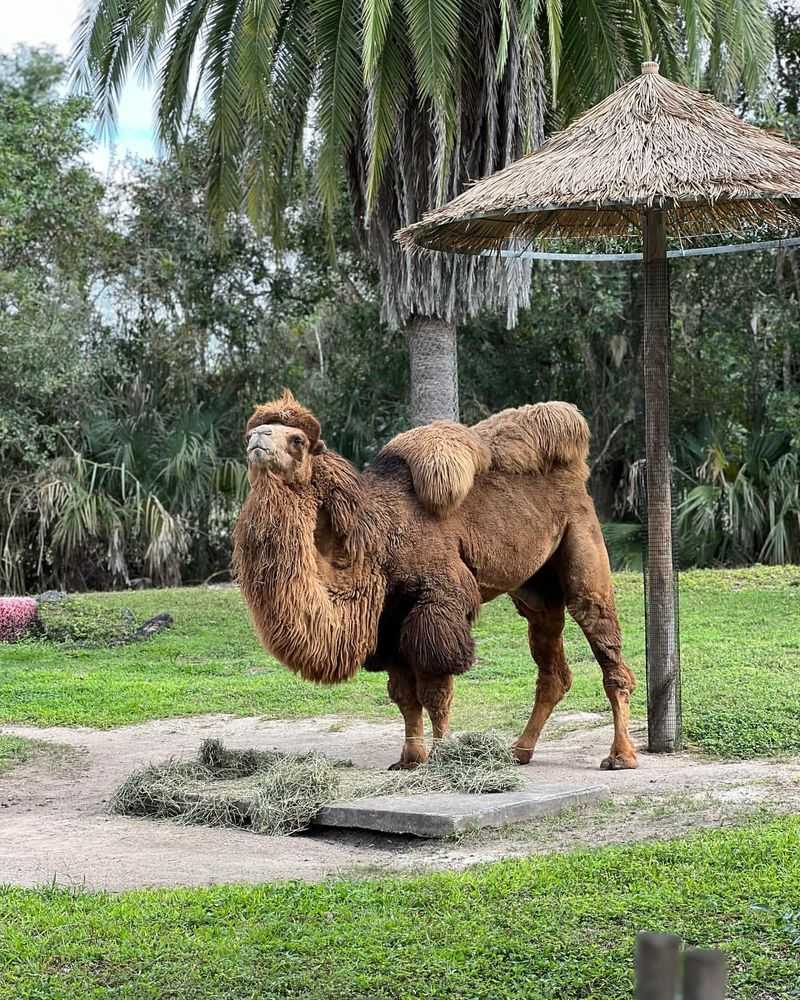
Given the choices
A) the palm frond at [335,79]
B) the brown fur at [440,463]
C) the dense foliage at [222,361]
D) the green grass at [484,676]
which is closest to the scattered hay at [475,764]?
the brown fur at [440,463]

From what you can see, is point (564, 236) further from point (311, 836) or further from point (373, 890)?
point (373, 890)

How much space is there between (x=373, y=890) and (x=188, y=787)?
7.18ft

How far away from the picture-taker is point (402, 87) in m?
13.6

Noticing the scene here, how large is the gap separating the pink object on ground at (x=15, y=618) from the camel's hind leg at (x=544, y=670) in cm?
780

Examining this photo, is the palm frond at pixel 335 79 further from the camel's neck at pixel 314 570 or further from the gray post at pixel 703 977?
the gray post at pixel 703 977

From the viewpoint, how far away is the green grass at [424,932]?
14.9ft

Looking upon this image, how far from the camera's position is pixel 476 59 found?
14.2 metres

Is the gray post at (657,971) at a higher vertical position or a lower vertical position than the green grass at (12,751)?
A: higher

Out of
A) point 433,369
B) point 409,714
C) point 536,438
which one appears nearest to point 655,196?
point 536,438

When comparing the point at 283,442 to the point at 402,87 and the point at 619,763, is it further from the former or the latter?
the point at 402,87

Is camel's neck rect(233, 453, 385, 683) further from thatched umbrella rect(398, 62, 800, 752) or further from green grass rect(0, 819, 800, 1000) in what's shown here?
thatched umbrella rect(398, 62, 800, 752)

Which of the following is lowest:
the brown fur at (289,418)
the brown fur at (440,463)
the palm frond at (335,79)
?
the brown fur at (440,463)

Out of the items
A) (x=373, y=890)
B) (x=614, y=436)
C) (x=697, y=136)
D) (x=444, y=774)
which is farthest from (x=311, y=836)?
(x=614, y=436)

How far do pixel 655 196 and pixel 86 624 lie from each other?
903cm
